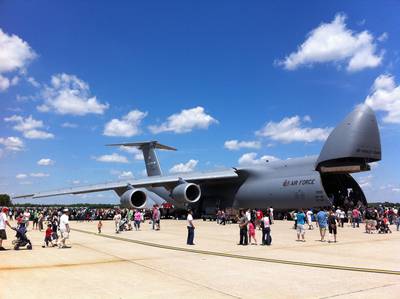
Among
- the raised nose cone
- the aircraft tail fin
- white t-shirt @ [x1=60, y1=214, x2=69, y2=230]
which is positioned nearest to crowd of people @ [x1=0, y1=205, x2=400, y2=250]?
white t-shirt @ [x1=60, y1=214, x2=69, y2=230]

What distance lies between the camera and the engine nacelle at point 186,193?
29.9m

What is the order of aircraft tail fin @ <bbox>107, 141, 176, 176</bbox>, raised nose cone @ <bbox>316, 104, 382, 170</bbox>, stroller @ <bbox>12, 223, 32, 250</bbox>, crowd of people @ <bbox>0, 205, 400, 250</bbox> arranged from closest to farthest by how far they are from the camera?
stroller @ <bbox>12, 223, 32, 250</bbox> → crowd of people @ <bbox>0, 205, 400, 250</bbox> → raised nose cone @ <bbox>316, 104, 382, 170</bbox> → aircraft tail fin @ <bbox>107, 141, 176, 176</bbox>

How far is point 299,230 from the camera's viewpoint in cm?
1538

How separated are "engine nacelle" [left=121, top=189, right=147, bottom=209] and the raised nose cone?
13735 mm

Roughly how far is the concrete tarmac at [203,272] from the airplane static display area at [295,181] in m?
11.2

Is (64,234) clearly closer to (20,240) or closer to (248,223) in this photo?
(20,240)

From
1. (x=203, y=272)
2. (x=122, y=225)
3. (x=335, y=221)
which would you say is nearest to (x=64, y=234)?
(x=203, y=272)

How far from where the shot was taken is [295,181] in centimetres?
2664

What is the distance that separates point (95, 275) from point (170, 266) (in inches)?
73.0

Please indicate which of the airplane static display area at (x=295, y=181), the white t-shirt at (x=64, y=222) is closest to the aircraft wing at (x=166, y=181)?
the airplane static display area at (x=295, y=181)

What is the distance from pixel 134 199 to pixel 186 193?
3.91m

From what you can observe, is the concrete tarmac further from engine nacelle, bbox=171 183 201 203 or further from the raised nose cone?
engine nacelle, bbox=171 183 201 203

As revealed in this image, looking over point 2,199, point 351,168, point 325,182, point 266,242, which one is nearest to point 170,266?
point 266,242

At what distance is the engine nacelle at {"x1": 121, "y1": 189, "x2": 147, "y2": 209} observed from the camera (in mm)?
29959
